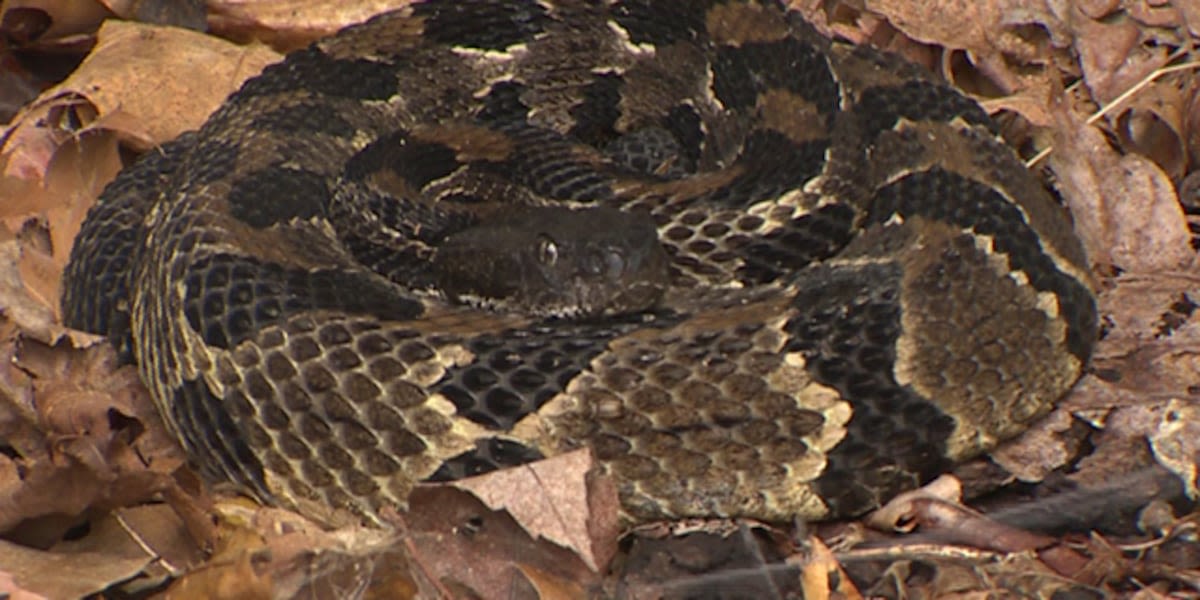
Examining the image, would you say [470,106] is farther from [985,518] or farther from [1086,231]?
[985,518]

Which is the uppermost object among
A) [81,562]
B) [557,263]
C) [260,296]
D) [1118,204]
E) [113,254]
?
[1118,204]

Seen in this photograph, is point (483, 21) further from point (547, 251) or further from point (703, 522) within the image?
point (703, 522)

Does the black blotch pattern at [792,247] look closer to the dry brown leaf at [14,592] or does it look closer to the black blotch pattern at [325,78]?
the black blotch pattern at [325,78]

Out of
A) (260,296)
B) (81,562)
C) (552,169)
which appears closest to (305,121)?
(552,169)

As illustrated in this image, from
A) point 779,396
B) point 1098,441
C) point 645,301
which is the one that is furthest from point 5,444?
point 1098,441

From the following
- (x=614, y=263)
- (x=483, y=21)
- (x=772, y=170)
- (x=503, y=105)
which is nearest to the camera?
(x=614, y=263)

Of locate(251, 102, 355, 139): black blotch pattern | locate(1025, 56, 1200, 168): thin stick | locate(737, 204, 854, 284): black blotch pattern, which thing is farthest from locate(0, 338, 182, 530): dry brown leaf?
locate(1025, 56, 1200, 168): thin stick
